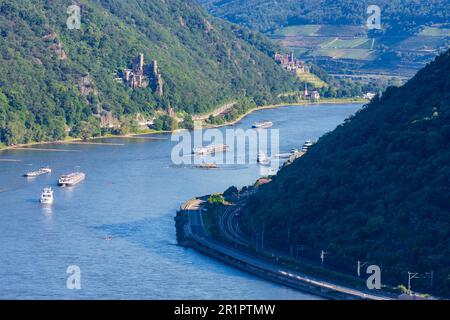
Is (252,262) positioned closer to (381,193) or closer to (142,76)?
(381,193)

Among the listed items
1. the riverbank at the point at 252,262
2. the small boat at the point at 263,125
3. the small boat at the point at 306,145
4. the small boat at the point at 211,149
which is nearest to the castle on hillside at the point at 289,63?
the small boat at the point at 263,125

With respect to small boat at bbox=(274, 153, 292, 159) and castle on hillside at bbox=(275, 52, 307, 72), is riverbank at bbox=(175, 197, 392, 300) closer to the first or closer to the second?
small boat at bbox=(274, 153, 292, 159)

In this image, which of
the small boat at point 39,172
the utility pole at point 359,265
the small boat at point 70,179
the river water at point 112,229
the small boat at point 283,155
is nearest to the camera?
the river water at point 112,229

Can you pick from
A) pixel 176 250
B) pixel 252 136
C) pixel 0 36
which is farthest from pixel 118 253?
pixel 0 36

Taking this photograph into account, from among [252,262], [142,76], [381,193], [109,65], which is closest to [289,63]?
[142,76]

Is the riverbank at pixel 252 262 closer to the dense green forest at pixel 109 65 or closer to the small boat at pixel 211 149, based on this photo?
the small boat at pixel 211 149
